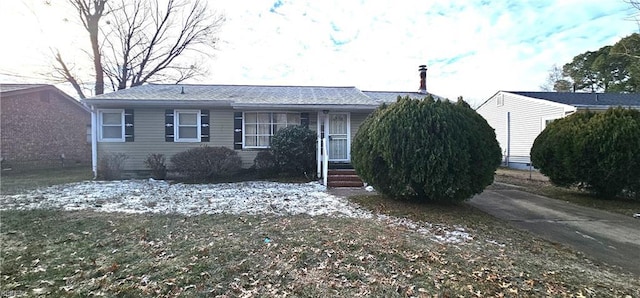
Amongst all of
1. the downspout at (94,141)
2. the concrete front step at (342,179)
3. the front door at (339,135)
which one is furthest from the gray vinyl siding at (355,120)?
the downspout at (94,141)

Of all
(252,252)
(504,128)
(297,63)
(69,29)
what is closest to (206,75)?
(69,29)

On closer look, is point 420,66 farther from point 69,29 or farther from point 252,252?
point 69,29

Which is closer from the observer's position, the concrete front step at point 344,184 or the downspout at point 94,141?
the concrete front step at point 344,184

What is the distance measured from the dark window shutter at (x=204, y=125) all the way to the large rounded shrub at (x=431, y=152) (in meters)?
7.38

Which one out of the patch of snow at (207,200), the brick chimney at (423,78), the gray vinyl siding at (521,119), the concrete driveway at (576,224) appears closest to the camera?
the concrete driveway at (576,224)

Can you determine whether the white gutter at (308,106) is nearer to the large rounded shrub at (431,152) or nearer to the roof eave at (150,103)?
the roof eave at (150,103)

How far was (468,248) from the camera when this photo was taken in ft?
14.5

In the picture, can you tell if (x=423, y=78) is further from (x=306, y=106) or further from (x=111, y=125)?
(x=111, y=125)

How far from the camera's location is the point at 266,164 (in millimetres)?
11625

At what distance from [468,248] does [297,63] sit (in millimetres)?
13911

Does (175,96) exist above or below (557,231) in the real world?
above

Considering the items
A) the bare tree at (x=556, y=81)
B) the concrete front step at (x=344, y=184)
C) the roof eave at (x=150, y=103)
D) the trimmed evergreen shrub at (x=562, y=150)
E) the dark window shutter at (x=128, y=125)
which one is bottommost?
the concrete front step at (x=344, y=184)

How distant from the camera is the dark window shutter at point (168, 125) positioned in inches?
472

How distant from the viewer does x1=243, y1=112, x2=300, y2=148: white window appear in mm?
12359
